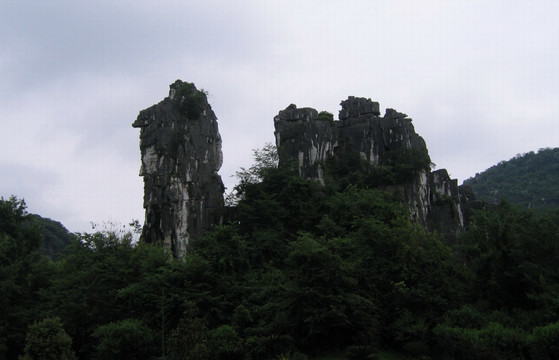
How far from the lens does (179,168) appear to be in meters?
36.1

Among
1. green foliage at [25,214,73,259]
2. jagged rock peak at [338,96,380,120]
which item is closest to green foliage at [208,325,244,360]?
jagged rock peak at [338,96,380,120]

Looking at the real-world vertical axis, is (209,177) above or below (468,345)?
above

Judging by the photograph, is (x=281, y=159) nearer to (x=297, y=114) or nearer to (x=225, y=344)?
(x=297, y=114)

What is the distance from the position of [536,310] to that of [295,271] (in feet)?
31.5

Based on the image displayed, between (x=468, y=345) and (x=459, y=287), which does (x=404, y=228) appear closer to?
(x=459, y=287)

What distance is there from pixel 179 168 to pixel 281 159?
7.67 meters

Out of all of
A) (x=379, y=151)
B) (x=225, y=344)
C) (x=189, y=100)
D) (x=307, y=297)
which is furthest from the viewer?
(x=379, y=151)

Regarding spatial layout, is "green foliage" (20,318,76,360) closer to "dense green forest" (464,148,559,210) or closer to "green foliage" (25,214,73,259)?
"green foliage" (25,214,73,259)

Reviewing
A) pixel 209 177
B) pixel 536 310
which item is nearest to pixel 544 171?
pixel 209 177

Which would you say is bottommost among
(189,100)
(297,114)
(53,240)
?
(53,240)

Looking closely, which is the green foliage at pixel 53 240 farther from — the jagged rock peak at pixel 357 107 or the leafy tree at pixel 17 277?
the jagged rock peak at pixel 357 107

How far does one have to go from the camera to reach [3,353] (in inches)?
958

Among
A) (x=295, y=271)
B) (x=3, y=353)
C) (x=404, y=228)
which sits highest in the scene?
(x=404, y=228)

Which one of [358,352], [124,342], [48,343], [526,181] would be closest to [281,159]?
[124,342]
